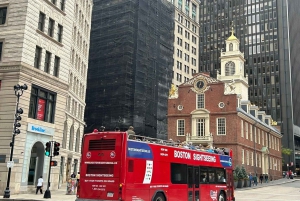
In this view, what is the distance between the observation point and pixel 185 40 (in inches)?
3824

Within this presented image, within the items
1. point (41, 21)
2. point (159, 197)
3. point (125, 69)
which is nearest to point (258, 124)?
point (125, 69)

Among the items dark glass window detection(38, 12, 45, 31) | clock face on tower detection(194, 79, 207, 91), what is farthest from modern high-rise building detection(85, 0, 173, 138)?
dark glass window detection(38, 12, 45, 31)

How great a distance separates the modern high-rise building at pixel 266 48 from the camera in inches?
4245

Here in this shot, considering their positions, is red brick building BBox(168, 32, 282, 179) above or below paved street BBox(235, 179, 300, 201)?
above

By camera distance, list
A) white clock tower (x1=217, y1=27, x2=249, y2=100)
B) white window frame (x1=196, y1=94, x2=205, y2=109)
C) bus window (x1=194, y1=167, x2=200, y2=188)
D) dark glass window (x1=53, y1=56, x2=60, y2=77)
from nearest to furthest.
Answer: bus window (x1=194, y1=167, x2=200, y2=188), dark glass window (x1=53, y1=56, x2=60, y2=77), white window frame (x1=196, y1=94, x2=205, y2=109), white clock tower (x1=217, y1=27, x2=249, y2=100)

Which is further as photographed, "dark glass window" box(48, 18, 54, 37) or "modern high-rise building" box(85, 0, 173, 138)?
"modern high-rise building" box(85, 0, 173, 138)

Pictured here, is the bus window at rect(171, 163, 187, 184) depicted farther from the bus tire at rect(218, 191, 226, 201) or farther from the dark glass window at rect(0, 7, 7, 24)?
the dark glass window at rect(0, 7, 7, 24)

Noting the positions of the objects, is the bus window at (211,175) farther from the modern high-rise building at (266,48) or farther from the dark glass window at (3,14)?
the modern high-rise building at (266,48)

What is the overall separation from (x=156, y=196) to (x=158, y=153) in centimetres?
216

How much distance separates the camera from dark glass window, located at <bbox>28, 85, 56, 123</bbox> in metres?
30.4

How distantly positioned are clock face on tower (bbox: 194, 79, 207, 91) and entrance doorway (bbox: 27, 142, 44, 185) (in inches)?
1139

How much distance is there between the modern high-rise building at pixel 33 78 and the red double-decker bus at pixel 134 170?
13.1 m

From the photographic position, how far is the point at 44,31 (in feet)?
105

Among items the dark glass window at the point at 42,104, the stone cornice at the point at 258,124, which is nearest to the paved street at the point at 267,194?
the stone cornice at the point at 258,124
